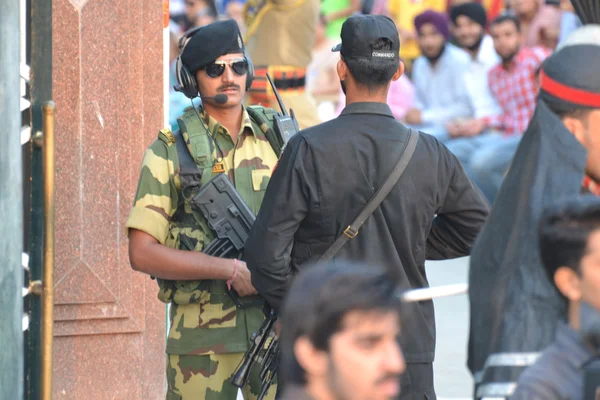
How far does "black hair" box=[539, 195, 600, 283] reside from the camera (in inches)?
107

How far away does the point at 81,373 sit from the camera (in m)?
5.91

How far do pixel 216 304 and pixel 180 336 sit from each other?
177mm

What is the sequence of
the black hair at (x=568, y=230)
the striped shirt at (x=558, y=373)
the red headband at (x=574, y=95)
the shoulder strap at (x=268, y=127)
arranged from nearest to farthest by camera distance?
the striped shirt at (x=558, y=373) → the black hair at (x=568, y=230) → the red headband at (x=574, y=95) → the shoulder strap at (x=268, y=127)

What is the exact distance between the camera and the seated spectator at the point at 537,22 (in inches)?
471

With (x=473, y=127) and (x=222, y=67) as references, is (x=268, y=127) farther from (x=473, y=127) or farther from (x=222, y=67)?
(x=473, y=127)

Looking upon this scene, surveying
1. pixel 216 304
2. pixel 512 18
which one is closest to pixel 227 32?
pixel 216 304

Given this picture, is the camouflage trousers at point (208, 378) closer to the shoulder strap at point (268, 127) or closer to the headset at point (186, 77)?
the shoulder strap at point (268, 127)

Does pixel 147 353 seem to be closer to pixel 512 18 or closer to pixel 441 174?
pixel 441 174

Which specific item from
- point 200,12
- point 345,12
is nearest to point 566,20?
point 345,12

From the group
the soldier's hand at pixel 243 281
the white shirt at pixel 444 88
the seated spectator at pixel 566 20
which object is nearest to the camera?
the soldier's hand at pixel 243 281

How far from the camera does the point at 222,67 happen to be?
189 inches

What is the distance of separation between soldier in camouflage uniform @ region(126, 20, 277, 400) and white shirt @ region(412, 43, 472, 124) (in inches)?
311

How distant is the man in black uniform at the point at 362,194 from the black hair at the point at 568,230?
124cm

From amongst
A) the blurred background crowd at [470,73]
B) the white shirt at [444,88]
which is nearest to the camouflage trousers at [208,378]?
the blurred background crowd at [470,73]
